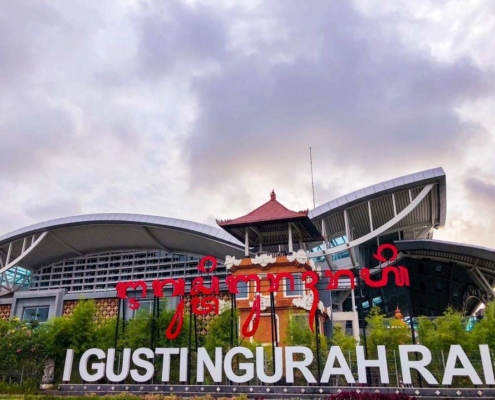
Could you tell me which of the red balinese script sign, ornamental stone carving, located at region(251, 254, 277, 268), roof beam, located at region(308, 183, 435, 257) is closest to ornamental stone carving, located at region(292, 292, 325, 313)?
ornamental stone carving, located at region(251, 254, 277, 268)

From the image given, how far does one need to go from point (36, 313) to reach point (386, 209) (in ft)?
111

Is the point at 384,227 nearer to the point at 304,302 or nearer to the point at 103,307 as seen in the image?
the point at 304,302

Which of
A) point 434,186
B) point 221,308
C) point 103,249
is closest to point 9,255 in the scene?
point 103,249

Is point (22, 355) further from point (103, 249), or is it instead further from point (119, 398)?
point (103, 249)

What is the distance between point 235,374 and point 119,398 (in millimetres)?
5619

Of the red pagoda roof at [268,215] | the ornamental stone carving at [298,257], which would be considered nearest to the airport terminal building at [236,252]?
the red pagoda roof at [268,215]

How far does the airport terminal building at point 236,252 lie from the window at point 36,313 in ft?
0.29

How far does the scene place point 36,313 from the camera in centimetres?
4381

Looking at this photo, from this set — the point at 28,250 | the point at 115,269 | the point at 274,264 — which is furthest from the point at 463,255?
the point at 28,250

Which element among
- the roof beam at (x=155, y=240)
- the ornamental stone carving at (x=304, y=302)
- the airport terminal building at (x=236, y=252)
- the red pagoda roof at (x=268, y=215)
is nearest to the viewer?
the ornamental stone carving at (x=304, y=302)

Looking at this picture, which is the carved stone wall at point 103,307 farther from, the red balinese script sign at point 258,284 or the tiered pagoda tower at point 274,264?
the red balinese script sign at point 258,284

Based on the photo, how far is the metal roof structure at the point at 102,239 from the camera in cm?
4734

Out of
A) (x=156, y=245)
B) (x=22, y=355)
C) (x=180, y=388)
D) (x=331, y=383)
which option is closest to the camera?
(x=180, y=388)

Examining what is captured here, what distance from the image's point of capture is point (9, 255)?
5259cm
